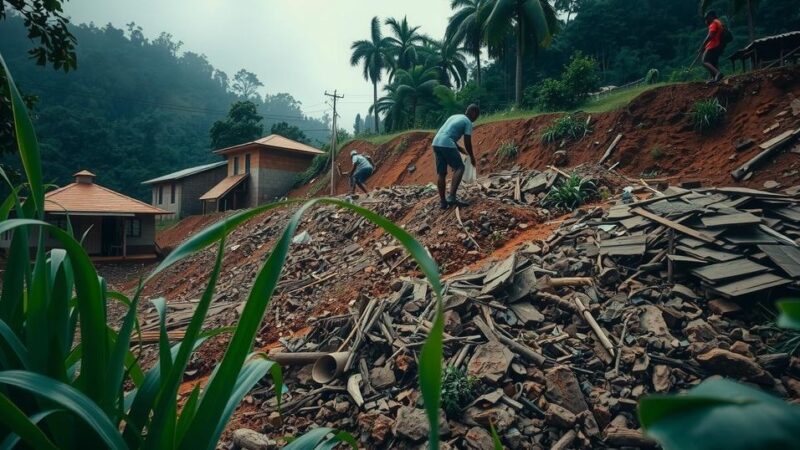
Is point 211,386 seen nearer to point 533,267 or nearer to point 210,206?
point 533,267

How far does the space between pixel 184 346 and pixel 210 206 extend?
100 ft

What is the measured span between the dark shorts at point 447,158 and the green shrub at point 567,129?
734cm

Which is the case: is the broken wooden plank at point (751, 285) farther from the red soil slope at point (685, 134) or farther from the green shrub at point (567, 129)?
the green shrub at point (567, 129)

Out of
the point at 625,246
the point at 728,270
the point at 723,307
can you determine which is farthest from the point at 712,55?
the point at 723,307

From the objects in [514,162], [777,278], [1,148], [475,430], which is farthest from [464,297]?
[514,162]

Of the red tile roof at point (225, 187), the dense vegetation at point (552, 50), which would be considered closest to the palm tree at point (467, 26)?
the dense vegetation at point (552, 50)

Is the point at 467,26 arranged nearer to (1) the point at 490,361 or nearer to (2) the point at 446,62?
(2) the point at 446,62

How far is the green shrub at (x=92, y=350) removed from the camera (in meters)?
0.79

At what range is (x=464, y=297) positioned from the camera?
180 inches

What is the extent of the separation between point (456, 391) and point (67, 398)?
3106 millimetres

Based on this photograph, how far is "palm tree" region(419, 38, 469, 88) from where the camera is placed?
36281 millimetres

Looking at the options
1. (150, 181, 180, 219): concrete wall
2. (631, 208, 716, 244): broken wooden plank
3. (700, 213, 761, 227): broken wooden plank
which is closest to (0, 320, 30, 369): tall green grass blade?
(631, 208, 716, 244): broken wooden plank

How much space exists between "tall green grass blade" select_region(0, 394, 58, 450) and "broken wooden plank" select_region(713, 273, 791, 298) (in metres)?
4.99

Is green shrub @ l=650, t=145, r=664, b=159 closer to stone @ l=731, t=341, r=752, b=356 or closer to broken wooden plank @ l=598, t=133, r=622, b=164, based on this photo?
broken wooden plank @ l=598, t=133, r=622, b=164
